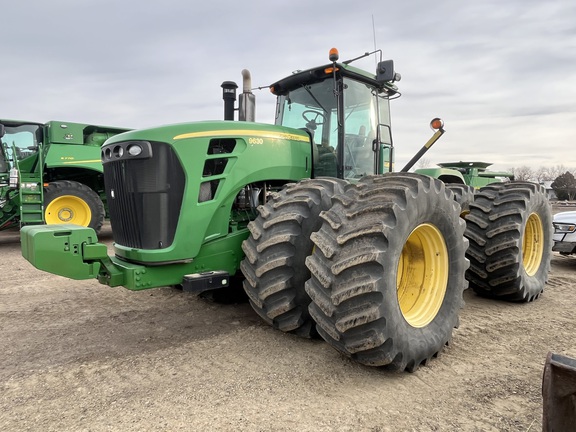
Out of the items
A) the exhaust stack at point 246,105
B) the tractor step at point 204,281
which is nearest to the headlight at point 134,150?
the tractor step at point 204,281

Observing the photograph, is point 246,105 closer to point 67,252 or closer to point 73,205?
point 67,252

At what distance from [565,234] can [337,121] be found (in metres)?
5.34

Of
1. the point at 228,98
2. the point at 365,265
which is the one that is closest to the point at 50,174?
the point at 228,98

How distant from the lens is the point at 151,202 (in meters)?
3.25

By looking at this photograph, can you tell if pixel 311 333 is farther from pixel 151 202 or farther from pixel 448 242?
pixel 151 202

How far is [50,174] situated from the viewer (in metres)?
9.95

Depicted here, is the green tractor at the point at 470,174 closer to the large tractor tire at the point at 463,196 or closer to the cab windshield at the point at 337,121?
the large tractor tire at the point at 463,196

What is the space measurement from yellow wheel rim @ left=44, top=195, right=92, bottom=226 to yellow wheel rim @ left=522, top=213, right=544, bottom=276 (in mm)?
8527

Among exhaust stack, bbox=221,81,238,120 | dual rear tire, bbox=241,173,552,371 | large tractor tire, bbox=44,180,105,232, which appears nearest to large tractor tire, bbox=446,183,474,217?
dual rear tire, bbox=241,173,552,371

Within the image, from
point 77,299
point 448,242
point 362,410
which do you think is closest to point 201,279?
point 362,410

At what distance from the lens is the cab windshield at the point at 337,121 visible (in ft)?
14.2

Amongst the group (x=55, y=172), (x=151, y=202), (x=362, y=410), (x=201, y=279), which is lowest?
(x=362, y=410)

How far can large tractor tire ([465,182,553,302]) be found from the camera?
4.52m

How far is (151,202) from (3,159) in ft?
29.0
